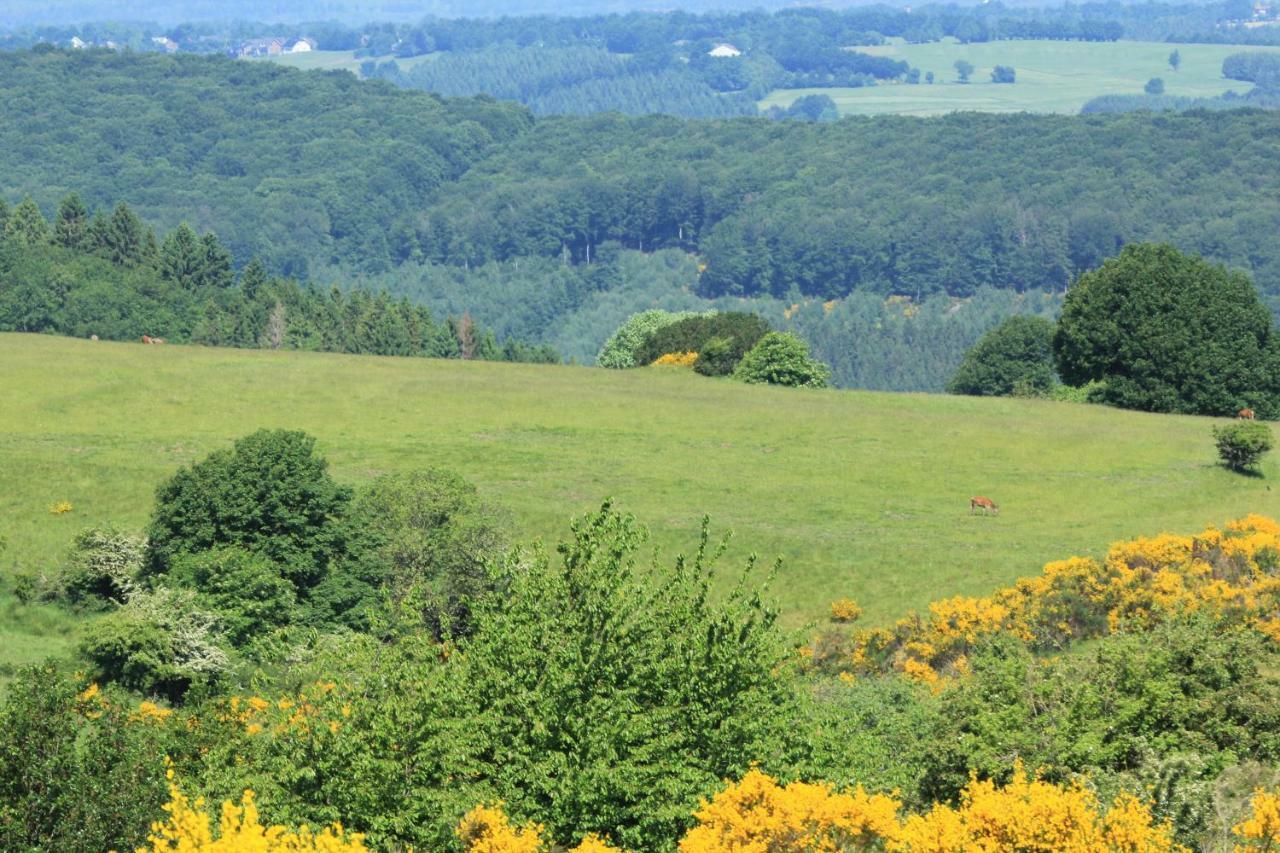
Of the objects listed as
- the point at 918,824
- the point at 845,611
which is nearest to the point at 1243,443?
the point at 845,611

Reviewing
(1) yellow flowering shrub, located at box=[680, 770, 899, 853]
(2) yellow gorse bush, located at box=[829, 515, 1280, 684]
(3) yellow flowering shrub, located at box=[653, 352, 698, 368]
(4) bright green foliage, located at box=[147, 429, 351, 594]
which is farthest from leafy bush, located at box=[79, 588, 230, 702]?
(3) yellow flowering shrub, located at box=[653, 352, 698, 368]

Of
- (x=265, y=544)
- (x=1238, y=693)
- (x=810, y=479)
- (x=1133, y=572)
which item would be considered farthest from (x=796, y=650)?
(x=810, y=479)

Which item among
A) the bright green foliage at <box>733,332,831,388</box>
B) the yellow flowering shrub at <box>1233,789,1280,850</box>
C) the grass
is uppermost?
the yellow flowering shrub at <box>1233,789,1280,850</box>

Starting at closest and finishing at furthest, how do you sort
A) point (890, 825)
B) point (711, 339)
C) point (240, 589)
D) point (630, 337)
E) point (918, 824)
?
point (918, 824)
point (890, 825)
point (240, 589)
point (711, 339)
point (630, 337)

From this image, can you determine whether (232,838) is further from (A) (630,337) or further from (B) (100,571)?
(A) (630,337)

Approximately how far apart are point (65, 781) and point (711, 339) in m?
92.2

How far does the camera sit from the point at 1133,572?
220ft

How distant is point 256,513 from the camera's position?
7175 cm

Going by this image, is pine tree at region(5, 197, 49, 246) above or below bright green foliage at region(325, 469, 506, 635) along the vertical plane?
below

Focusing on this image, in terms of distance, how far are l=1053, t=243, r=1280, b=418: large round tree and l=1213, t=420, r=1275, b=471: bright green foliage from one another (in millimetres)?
20955

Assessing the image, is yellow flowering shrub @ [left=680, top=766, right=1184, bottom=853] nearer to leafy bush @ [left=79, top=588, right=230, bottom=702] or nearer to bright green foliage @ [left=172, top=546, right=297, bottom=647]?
leafy bush @ [left=79, top=588, right=230, bottom=702]

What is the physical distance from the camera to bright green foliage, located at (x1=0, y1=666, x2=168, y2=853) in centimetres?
3794

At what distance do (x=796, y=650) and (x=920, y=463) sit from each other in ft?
163

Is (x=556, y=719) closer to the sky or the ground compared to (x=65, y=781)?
closer to the sky
